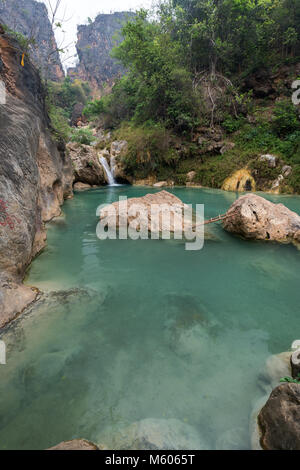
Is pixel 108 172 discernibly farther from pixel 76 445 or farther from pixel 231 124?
pixel 76 445

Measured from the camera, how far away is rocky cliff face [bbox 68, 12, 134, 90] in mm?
55656

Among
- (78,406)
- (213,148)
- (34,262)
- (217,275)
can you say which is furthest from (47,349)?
(213,148)

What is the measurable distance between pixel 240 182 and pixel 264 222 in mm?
8630

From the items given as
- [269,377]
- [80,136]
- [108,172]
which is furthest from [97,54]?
[269,377]

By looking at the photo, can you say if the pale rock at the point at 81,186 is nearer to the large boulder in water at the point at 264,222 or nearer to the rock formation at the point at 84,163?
the rock formation at the point at 84,163

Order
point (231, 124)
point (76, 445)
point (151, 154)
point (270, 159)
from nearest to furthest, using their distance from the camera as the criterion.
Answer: point (76, 445) → point (270, 159) → point (231, 124) → point (151, 154)

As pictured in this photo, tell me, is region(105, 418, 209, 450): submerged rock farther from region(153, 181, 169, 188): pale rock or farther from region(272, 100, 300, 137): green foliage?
region(272, 100, 300, 137): green foliage

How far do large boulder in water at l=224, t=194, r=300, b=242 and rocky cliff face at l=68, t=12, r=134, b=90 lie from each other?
200 feet

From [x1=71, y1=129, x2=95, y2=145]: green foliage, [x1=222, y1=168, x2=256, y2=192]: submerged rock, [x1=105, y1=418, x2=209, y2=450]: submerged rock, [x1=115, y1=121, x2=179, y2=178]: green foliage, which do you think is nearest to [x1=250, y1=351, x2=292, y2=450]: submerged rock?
[x1=105, y1=418, x2=209, y2=450]: submerged rock

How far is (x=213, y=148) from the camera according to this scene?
1533 centimetres

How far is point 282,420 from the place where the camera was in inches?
57.6

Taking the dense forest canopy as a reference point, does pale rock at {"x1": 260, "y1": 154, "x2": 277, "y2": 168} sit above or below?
below

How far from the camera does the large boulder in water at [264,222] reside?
216 inches

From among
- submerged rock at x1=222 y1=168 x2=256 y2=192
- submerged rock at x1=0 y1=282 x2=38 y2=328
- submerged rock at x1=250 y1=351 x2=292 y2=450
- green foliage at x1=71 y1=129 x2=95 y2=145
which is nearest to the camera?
submerged rock at x1=250 y1=351 x2=292 y2=450
